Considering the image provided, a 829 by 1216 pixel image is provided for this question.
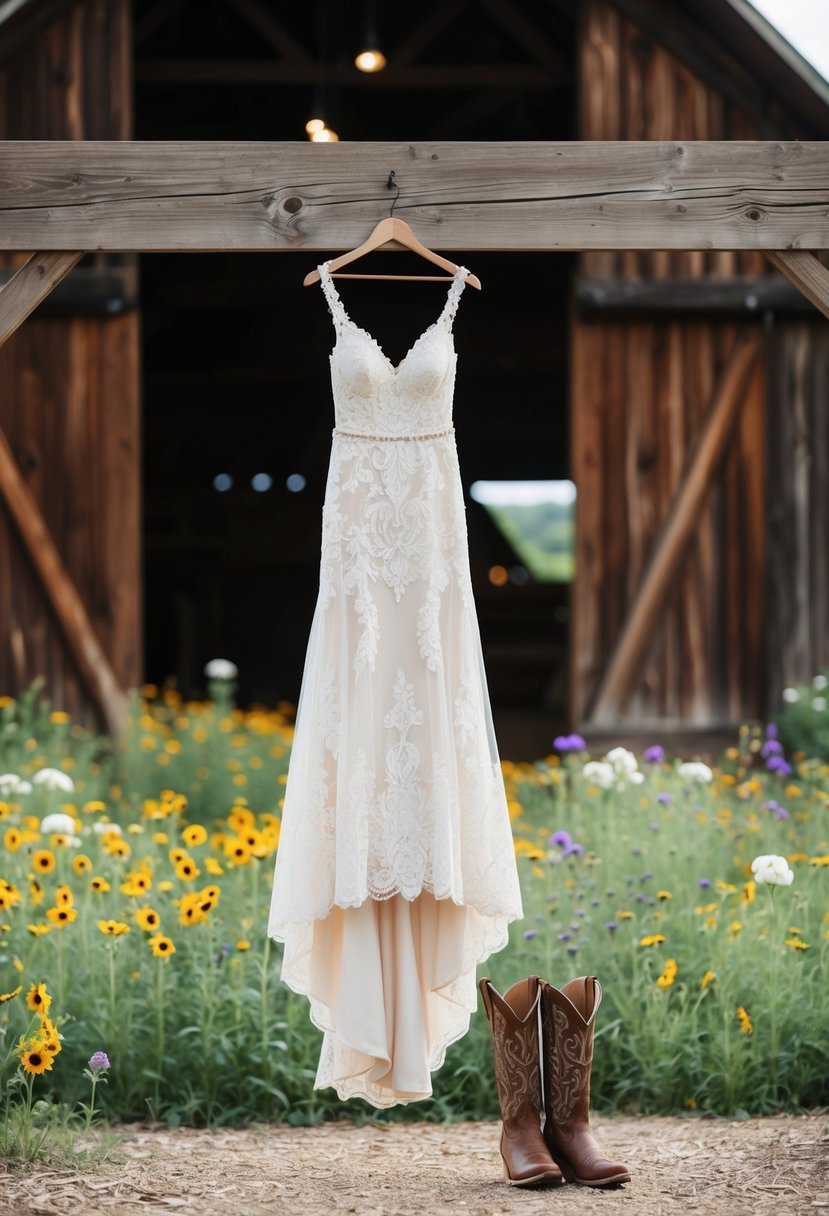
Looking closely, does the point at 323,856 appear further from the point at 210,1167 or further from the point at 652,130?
the point at 652,130

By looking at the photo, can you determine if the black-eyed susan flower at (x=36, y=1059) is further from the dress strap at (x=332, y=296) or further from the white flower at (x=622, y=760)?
the white flower at (x=622, y=760)

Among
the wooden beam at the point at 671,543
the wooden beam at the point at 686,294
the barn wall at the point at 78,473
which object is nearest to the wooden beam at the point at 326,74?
the barn wall at the point at 78,473

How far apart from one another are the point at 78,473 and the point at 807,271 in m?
5.07

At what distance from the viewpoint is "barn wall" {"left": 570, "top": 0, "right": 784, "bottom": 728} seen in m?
7.73

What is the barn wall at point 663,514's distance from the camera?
7.73 meters

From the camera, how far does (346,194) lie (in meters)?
3.64

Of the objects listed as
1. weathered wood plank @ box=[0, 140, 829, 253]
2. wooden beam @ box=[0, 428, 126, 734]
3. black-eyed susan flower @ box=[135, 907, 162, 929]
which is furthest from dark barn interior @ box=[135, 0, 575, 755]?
black-eyed susan flower @ box=[135, 907, 162, 929]

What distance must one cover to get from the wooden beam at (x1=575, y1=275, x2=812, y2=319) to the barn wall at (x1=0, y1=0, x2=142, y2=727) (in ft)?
9.05

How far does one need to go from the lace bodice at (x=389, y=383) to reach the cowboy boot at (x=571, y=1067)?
157cm

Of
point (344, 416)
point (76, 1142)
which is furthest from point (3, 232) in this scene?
point (76, 1142)

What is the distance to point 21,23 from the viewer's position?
731cm

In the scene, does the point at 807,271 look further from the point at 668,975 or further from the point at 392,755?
the point at 668,975

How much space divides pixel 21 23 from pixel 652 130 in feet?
12.0

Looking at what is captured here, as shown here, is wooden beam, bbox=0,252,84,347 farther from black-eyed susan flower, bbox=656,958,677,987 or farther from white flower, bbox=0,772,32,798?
black-eyed susan flower, bbox=656,958,677,987
